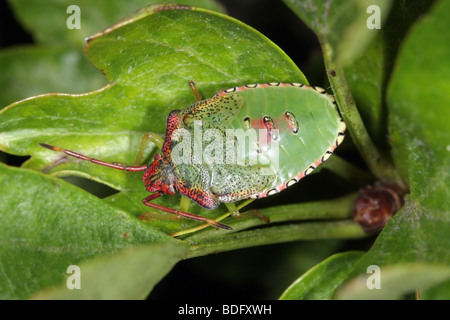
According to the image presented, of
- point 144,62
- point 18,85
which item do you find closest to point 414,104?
point 144,62

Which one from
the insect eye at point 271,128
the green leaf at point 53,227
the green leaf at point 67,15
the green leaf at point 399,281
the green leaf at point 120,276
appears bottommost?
the green leaf at point 399,281

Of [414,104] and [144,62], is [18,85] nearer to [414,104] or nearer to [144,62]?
[144,62]

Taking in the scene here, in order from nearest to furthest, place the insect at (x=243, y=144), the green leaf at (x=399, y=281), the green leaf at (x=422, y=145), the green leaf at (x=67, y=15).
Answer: the green leaf at (x=422, y=145)
the green leaf at (x=399, y=281)
the insect at (x=243, y=144)
the green leaf at (x=67, y=15)

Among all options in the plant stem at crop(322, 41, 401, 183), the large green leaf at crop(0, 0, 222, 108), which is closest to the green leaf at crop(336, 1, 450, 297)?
the plant stem at crop(322, 41, 401, 183)

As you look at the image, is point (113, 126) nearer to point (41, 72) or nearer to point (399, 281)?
point (41, 72)

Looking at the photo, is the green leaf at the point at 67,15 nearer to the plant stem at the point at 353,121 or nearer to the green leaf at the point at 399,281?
the plant stem at the point at 353,121

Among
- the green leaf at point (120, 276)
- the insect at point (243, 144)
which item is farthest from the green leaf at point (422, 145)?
the green leaf at point (120, 276)
